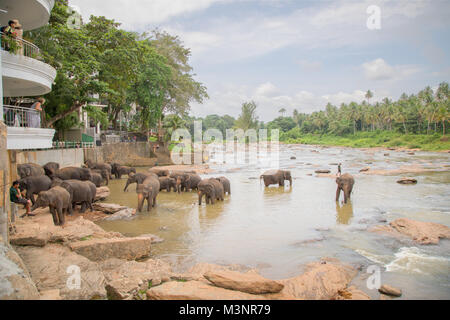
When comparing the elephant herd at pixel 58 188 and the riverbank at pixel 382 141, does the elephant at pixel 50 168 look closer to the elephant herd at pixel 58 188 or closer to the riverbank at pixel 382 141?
the elephant herd at pixel 58 188

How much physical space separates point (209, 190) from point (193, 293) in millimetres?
9584

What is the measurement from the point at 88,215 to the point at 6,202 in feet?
19.5

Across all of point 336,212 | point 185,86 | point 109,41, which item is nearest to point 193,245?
point 336,212

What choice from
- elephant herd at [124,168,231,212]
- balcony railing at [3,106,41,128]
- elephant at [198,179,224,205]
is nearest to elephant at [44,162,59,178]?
elephant herd at [124,168,231,212]

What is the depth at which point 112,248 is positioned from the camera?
25.0 ft

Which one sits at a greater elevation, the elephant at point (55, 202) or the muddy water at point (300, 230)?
the elephant at point (55, 202)

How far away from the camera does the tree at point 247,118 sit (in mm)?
91062

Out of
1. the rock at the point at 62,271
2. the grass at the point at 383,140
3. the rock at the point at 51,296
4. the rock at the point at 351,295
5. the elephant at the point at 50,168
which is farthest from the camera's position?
the grass at the point at 383,140

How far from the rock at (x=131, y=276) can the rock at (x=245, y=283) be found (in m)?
1.07

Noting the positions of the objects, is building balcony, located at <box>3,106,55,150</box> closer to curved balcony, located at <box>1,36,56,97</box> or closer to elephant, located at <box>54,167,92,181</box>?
curved balcony, located at <box>1,36,56,97</box>

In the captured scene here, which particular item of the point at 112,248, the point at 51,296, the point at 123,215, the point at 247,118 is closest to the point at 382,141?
the point at 247,118

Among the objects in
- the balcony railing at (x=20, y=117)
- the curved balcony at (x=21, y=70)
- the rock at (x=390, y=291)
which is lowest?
the rock at (x=390, y=291)

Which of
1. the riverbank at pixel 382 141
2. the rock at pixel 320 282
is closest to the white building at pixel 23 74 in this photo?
the rock at pixel 320 282
